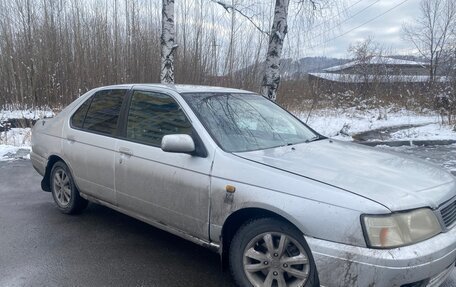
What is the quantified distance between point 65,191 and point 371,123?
39.6 ft

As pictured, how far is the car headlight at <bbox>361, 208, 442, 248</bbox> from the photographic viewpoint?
2447 mm

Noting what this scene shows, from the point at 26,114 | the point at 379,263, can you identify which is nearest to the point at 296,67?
the point at 26,114

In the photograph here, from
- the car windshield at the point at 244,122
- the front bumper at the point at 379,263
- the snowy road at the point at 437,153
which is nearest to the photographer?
the front bumper at the point at 379,263

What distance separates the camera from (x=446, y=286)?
3.27 meters

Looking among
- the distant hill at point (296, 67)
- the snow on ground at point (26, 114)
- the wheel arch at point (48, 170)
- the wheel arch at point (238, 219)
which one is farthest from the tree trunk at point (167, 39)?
the wheel arch at point (238, 219)

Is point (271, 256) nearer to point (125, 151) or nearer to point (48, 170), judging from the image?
point (125, 151)

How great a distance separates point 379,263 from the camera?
2383 millimetres

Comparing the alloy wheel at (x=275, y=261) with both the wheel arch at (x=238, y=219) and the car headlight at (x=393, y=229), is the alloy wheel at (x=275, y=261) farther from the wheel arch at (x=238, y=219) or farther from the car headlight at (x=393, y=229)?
the car headlight at (x=393, y=229)

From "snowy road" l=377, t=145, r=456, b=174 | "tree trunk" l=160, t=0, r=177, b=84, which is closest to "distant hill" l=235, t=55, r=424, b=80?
"tree trunk" l=160, t=0, r=177, b=84

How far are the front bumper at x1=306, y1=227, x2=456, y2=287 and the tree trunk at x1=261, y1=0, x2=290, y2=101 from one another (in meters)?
6.15

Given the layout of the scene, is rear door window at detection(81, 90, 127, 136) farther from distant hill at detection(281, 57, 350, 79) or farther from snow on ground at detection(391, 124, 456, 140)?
distant hill at detection(281, 57, 350, 79)

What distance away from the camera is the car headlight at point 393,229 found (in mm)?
2447

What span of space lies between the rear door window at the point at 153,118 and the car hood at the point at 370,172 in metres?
0.75

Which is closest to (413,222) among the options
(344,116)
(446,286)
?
(446,286)
